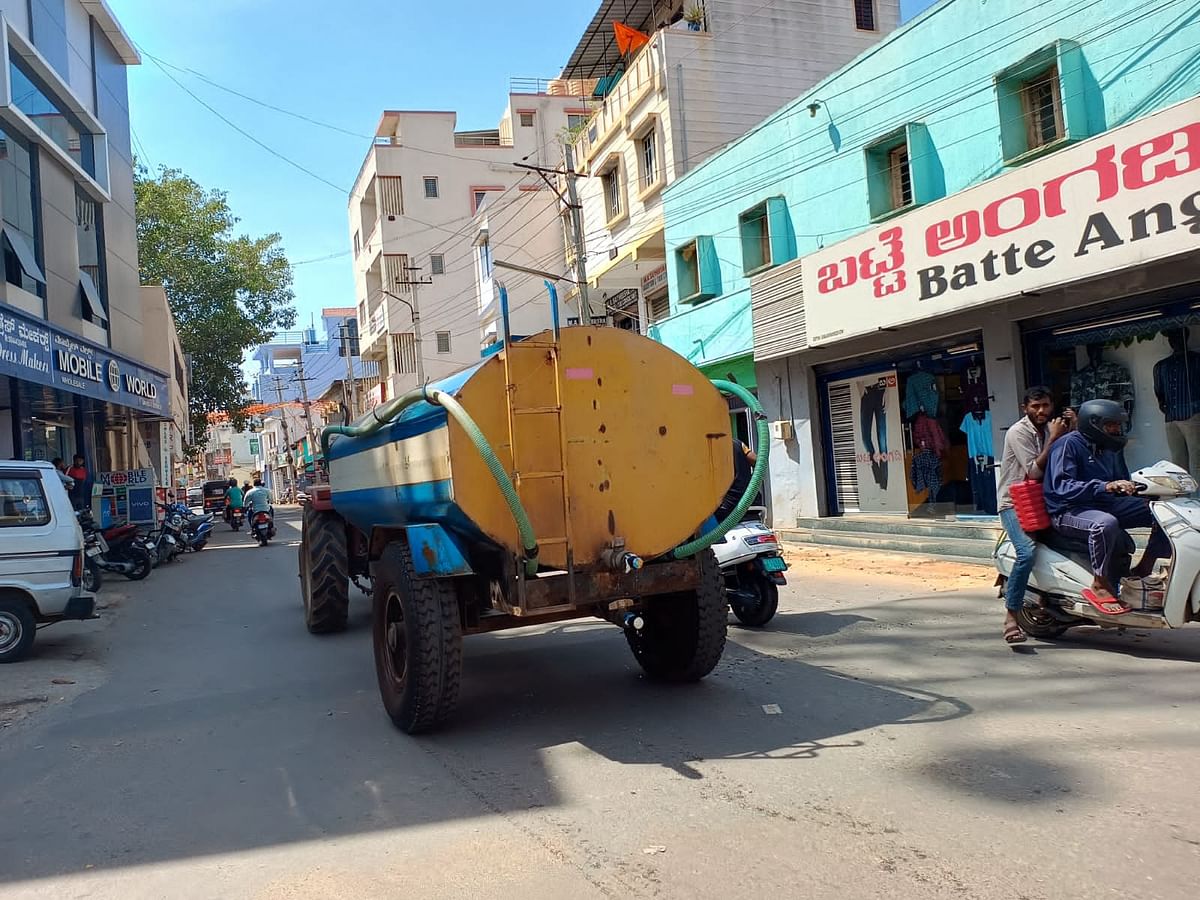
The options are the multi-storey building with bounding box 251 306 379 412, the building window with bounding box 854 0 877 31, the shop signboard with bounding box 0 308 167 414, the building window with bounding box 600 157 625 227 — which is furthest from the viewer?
the multi-storey building with bounding box 251 306 379 412

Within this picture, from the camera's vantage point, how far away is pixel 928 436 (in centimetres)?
1303

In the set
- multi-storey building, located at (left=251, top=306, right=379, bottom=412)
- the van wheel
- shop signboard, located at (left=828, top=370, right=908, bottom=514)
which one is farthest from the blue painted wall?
multi-storey building, located at (left=251, top=306, right=379, bottom=412)

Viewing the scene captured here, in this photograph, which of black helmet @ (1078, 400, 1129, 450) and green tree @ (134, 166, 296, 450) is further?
green tree @ (134, 166, 296, 450)

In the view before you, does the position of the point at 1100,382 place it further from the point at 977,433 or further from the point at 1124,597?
the point at 1124,597

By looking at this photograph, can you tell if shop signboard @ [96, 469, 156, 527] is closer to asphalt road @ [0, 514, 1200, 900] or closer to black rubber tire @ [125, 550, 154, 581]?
black rubber tire @ [125, 550, 154, 581]

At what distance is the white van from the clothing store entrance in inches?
430

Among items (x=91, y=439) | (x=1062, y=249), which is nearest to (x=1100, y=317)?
(x=1062, y=249)

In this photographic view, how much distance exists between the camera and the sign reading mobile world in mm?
8516

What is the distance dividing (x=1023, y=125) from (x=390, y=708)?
10.6 m

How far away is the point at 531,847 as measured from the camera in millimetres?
3484

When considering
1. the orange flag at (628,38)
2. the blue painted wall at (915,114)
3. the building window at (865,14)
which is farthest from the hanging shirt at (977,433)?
the orange flag at (628,38)

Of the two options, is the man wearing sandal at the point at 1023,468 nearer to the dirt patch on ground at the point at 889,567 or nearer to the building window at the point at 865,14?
the dirt patch on ground at the point at 889,567

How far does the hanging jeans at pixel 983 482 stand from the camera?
39.1 ft

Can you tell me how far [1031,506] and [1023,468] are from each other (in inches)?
11.0
